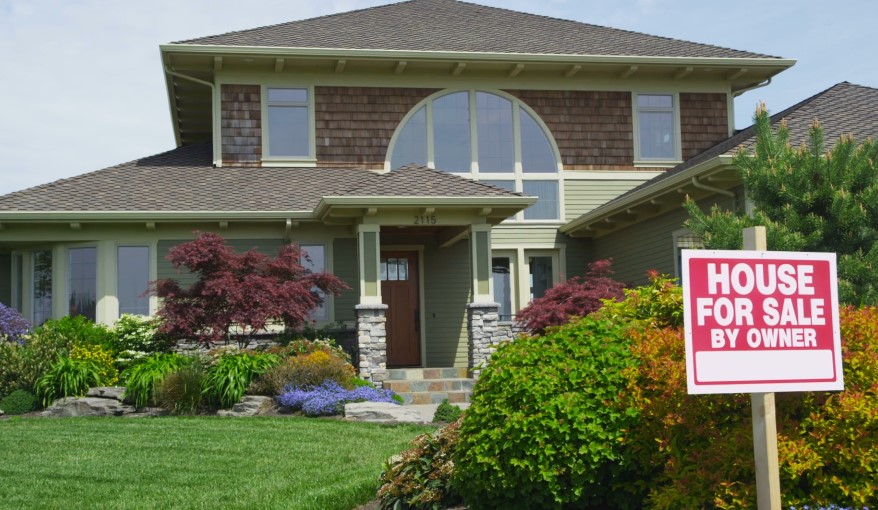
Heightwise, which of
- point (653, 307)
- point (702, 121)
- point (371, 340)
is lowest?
point (371, 340)

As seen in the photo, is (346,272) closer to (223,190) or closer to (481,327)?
(223,190)

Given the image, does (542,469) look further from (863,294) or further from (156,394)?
(156,394)

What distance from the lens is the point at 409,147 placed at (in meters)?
19.4

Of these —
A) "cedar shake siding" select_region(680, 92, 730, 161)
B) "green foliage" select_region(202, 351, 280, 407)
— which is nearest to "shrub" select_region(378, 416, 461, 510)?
"green foliage" select_region(202, 351, 280, 407)

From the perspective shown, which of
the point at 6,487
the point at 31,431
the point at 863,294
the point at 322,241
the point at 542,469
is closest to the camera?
the point at 542,469

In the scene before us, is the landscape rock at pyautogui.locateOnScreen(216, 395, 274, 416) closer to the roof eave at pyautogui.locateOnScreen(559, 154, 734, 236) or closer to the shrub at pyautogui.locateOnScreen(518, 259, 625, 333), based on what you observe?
the shrub at pyautogui.locateOnScreen(518, 259, 625, 333)

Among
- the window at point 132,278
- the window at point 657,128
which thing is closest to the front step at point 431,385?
the window at point 132,278

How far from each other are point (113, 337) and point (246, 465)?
7.68m

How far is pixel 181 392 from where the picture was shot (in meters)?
13.4

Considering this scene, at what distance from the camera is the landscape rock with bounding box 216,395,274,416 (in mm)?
12969

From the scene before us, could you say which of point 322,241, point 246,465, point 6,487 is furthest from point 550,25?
point 6,487

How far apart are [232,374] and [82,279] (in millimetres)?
5069

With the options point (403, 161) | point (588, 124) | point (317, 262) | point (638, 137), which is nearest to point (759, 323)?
point (317, 262)

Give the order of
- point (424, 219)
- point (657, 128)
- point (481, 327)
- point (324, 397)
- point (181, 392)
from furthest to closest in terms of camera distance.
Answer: point (657, 128), point (481, 327), point (424, 219), point (181, 392), point (324, 397)
